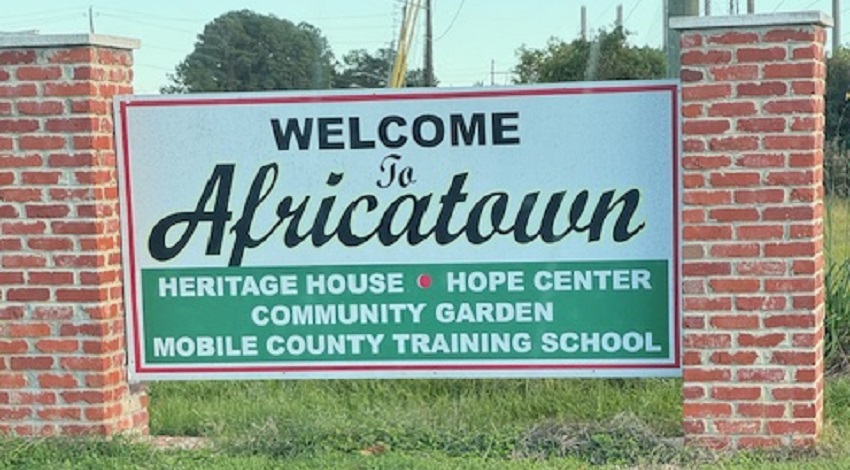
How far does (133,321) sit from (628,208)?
248 centimetres

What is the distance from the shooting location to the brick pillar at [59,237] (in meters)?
5.48

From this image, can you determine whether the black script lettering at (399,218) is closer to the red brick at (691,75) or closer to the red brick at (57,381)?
the red brick at (691,75)

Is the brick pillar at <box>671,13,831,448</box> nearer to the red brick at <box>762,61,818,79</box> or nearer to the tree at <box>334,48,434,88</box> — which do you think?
the red brick at <box>762,61,818,79</box>

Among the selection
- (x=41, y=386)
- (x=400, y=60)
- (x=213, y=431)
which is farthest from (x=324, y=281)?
(x=400, y=60)

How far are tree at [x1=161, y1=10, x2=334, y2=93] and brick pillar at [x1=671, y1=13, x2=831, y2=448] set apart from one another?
1281 cm

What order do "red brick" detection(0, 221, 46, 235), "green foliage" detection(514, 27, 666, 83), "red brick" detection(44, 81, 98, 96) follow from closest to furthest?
"red brick" detection(44, 81, 98, 96) → "red brick" detection(0, 221, 46, 235) → "green foliage" detection(514, 27, 666, 83)

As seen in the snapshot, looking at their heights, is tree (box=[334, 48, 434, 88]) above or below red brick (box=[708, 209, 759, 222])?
above

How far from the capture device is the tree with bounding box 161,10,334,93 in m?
18.4

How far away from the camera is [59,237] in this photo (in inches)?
218

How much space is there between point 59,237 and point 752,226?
127 inches

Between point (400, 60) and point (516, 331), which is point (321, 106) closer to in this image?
point (516, 331)

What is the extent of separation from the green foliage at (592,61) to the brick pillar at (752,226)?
16.5 m

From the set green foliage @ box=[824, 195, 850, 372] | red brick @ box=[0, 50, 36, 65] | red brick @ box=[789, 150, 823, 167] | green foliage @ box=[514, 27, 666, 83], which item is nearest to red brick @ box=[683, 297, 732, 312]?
red brick @ box=[789, 150, 823, 167]

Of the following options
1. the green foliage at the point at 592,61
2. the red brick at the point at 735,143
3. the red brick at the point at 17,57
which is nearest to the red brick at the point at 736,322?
the red brick at the point at 735,143
